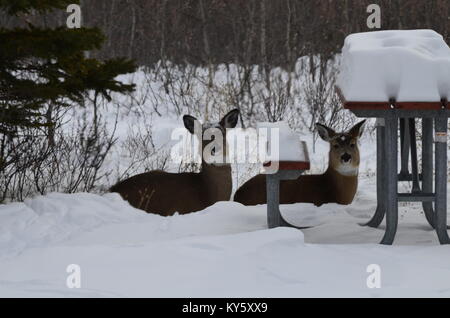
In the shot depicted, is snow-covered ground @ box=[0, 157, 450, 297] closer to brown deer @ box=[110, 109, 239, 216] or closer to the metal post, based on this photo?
the metal post

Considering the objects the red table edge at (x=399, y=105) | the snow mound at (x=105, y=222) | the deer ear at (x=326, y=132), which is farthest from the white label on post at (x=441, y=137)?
the deer ear at (x=326, y=132)

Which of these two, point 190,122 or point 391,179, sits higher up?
point 190,122

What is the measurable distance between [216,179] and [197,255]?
249 cm

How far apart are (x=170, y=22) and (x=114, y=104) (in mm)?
6329

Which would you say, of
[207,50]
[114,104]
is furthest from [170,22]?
[114,104]

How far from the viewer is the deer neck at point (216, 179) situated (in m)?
7.07

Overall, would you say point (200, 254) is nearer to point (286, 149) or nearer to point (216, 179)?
point (286, 149)

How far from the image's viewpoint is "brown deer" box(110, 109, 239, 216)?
6.95m

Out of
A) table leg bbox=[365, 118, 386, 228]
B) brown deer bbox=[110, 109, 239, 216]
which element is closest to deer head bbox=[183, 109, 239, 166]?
brown deer bbox=[110, 109, 239, 216]

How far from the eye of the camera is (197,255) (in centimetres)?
463

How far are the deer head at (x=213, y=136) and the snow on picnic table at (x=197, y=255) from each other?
3.12 ft

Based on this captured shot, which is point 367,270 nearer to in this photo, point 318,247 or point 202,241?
point 318,247

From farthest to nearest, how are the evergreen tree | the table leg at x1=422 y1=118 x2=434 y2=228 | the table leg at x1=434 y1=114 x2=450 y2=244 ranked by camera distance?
the evergreen tree
the table leg at x1=422 y1=118 x2=434 y2=228
the table leg at x1=434 y1=114 x2=450 y2=244

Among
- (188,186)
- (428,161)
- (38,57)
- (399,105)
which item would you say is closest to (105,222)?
(188,186)
